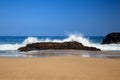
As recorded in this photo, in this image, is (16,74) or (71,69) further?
(71,69)

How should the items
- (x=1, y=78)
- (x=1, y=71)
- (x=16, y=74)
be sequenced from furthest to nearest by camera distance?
(x=1, y=71) → (x=16, y=74) → (x=1, y=78)

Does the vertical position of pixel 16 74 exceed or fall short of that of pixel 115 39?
it falls short

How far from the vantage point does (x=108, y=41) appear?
125 feet

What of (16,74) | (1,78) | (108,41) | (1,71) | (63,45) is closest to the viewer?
(1,78)

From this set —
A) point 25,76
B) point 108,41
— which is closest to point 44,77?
point 25,76

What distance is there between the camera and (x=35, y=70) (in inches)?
283

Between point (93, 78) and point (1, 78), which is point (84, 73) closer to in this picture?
point (93, 78)

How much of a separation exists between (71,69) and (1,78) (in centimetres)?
213

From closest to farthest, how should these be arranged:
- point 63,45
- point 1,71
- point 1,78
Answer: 1. point 1,78
2. point 1,71
3. point 63,45

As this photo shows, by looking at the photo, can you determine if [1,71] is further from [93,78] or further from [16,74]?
[93,78]

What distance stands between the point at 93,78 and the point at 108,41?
3251cm

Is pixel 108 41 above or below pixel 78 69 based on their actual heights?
above

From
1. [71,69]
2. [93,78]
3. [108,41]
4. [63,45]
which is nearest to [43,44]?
[63,45]

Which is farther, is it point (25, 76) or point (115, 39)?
point (115, 39)
